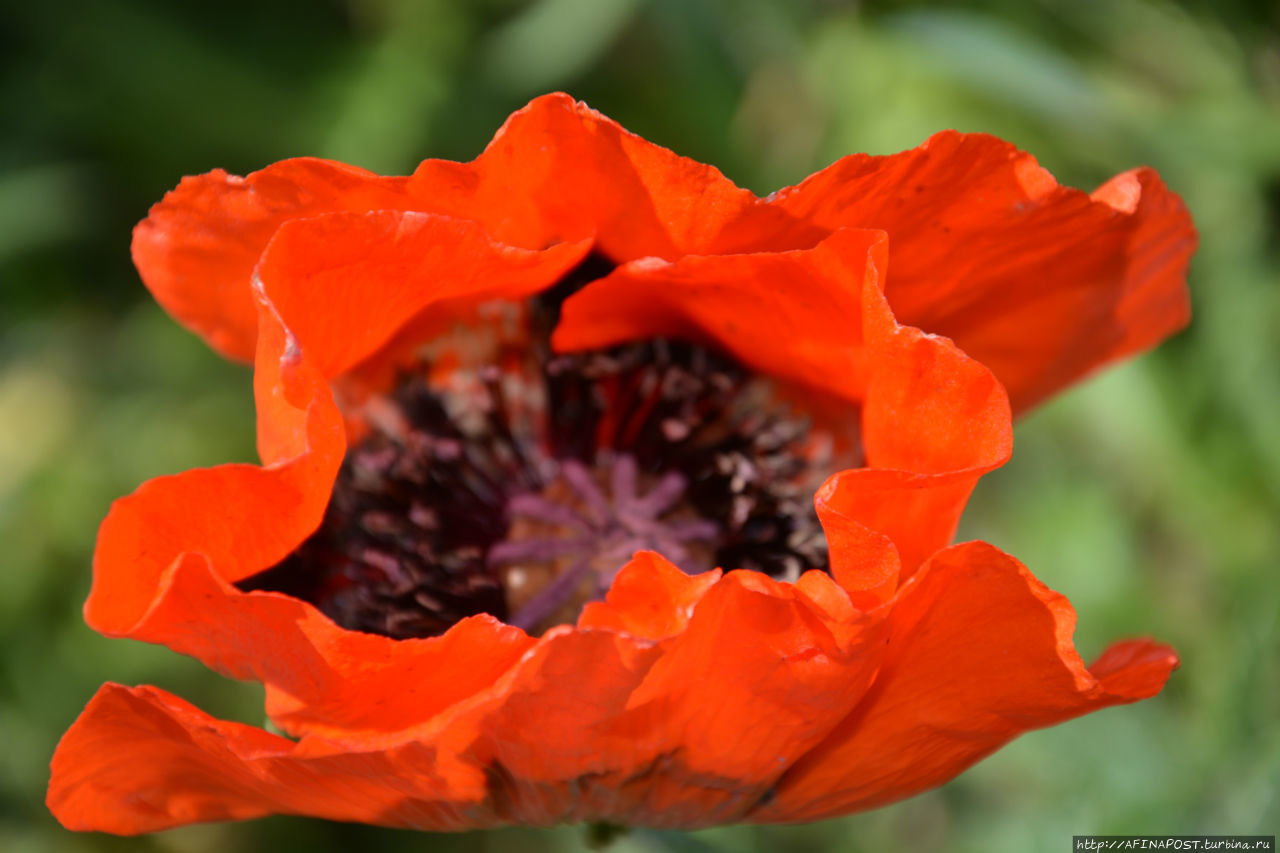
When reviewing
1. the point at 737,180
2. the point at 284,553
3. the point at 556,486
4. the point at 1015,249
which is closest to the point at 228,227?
the point at 284,553

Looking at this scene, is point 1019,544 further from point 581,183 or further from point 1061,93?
point 581,183

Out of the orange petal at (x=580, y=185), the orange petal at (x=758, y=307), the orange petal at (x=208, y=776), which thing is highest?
the orange petal at (x=580, y=185)

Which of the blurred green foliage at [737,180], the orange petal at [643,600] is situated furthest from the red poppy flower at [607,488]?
the blurred green foliage at [737,180]

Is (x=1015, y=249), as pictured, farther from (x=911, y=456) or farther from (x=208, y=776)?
(x=208, y=776)

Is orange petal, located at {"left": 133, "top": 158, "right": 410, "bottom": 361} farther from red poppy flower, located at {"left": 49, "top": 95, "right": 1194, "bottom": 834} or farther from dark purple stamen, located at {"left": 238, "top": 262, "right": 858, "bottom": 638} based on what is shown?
dark purple stamen, located at {"left": 238, "top": 262, "right": 858, "bottom": 638}

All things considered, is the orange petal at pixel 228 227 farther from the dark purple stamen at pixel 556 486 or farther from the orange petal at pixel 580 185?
the dark purple stamen at pixel 556 486

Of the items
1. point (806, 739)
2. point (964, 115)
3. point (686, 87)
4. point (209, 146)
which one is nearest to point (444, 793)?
→ point (806, 739)
